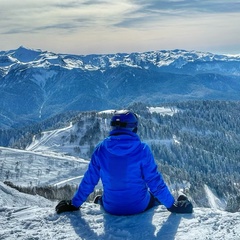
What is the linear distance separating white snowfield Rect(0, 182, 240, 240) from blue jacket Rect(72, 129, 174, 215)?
469mm

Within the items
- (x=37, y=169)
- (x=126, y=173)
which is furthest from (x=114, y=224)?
(x=37, y=169)

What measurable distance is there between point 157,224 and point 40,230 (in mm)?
3477

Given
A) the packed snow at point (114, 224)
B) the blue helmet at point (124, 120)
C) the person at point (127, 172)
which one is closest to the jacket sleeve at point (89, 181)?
the person at point (127, 172)

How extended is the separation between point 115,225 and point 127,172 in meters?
1.61

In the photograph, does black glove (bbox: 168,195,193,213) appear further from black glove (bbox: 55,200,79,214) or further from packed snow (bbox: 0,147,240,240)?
black glove (bbox: 55,200,79,214)

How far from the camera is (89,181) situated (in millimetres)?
12414

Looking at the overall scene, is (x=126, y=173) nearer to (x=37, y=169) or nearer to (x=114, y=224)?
(x=114, y=224)

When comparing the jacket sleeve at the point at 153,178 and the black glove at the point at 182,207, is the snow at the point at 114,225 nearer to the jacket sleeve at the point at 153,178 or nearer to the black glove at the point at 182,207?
the black glove at the point at 182,207

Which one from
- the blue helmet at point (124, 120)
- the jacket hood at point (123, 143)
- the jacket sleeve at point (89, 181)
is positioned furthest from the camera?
the jacket sleeve at point (89, 181)

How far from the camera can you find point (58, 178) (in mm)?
109438

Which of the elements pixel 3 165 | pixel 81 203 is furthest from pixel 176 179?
pixel 81 203

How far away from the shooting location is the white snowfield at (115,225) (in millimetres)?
10586

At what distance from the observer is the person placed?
11.5 meters

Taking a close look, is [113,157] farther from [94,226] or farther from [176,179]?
[176,179]
